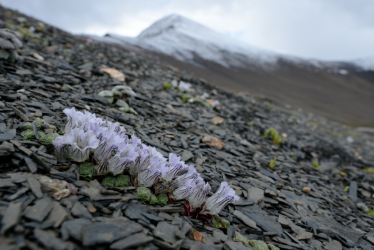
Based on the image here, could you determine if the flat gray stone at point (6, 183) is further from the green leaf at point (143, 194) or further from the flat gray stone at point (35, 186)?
the green leaf at point (143, 194)

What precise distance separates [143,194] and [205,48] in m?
44.6

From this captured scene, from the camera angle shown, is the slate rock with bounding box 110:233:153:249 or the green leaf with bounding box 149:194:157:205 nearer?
the slate rock with bounding box 110:233:153:249

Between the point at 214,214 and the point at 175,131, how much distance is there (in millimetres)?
2429

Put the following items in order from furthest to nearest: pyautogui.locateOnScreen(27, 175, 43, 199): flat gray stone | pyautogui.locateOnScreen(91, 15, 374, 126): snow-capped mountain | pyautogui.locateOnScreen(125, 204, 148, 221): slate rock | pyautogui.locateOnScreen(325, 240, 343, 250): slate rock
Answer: pyautogui.locateOnScreen(91, 15, 374, 126): snow-capped mountain, pyautogui.locateOnScreen(325, 240, 343, 250): slate rock, pyautogui.locateOnScreen(125, 204, 148, 221): slate rock, pyautogui.locateOnScreen(27, 175, 43, 199): flat gray stone

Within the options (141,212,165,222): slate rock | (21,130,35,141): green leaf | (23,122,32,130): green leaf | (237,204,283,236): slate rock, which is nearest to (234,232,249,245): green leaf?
(237,204,283,236): slate rock

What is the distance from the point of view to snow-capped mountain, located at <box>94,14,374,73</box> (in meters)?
37.2

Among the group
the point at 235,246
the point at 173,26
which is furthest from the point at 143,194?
the point at 173,26

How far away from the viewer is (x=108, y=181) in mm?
2492

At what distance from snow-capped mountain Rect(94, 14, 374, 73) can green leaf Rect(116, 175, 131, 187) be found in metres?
30.9

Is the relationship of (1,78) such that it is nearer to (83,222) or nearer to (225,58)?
(83,222)

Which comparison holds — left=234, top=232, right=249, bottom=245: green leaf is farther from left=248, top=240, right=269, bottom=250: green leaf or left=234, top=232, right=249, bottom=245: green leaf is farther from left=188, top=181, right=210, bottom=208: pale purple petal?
left=188, top=181, right=210, bottom=208: pale purple petal

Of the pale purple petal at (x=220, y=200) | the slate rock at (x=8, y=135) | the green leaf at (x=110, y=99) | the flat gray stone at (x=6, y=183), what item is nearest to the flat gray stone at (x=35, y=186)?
the flat gray stone at (x=6, y=183)

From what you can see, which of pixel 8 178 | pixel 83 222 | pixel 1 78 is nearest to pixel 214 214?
pixel 83 222

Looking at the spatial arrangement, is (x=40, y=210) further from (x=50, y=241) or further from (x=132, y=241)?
(x=132, y=241)
